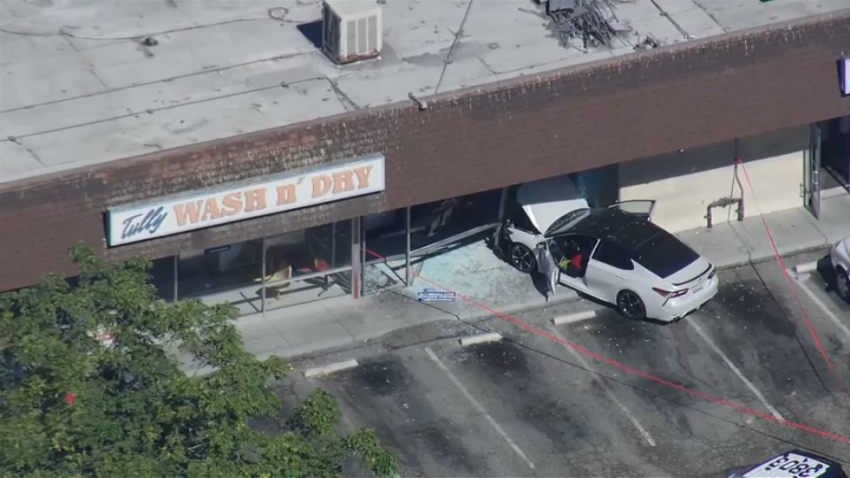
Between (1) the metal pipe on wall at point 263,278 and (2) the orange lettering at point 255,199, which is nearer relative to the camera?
(2) the orange lettering at point 255,199

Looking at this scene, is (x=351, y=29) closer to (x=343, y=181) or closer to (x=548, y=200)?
(x=343, y=181)

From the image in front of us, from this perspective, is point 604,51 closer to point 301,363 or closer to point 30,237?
point 301,363

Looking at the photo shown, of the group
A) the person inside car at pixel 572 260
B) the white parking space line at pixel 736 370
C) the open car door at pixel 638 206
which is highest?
the open car door at pixel 638 206

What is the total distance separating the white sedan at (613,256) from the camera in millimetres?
32906

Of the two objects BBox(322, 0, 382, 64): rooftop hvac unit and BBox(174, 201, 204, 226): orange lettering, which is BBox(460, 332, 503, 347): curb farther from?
BBox(174, 201, 204, 226): orange lettering

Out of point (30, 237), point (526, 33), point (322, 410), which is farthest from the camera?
point (526, 33)

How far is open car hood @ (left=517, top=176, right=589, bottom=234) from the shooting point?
34438mm

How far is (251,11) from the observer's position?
3369cm

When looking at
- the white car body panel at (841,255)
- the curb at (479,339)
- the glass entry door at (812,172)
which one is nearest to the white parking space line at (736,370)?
the white car body panel at (841,255)

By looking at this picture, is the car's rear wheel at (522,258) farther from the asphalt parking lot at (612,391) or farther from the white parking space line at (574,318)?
the white parking space line at (574,318)

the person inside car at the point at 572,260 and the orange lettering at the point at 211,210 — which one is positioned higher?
the orange lettering at the point at 211,210

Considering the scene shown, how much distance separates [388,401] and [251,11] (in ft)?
24.8

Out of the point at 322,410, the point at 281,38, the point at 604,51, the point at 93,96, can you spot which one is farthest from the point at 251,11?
the point at 322,410

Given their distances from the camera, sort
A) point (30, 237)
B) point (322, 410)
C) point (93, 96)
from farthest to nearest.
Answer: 1. point (93, 96)
2. point (30, 237)
3. point (322, 410)
